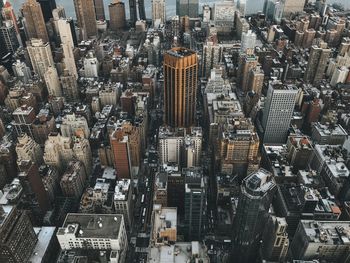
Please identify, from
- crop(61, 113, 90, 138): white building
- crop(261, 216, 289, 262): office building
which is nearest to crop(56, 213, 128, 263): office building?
crop(261, 216, 289, 262): office building

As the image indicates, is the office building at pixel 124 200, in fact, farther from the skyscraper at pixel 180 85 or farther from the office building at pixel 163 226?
the skyscraper at pixel 180 85

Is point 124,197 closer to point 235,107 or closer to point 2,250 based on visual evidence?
point 2,250

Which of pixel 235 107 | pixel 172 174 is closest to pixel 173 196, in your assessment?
pixel 172 174

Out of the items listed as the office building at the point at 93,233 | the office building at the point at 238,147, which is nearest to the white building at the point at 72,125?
the office building at the point at 93,233

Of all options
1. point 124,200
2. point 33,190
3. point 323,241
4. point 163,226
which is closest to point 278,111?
point 323,241

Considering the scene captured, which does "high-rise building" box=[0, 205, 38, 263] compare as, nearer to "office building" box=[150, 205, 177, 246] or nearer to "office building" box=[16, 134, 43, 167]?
"office building" box=[16, 134, 43, 167]
